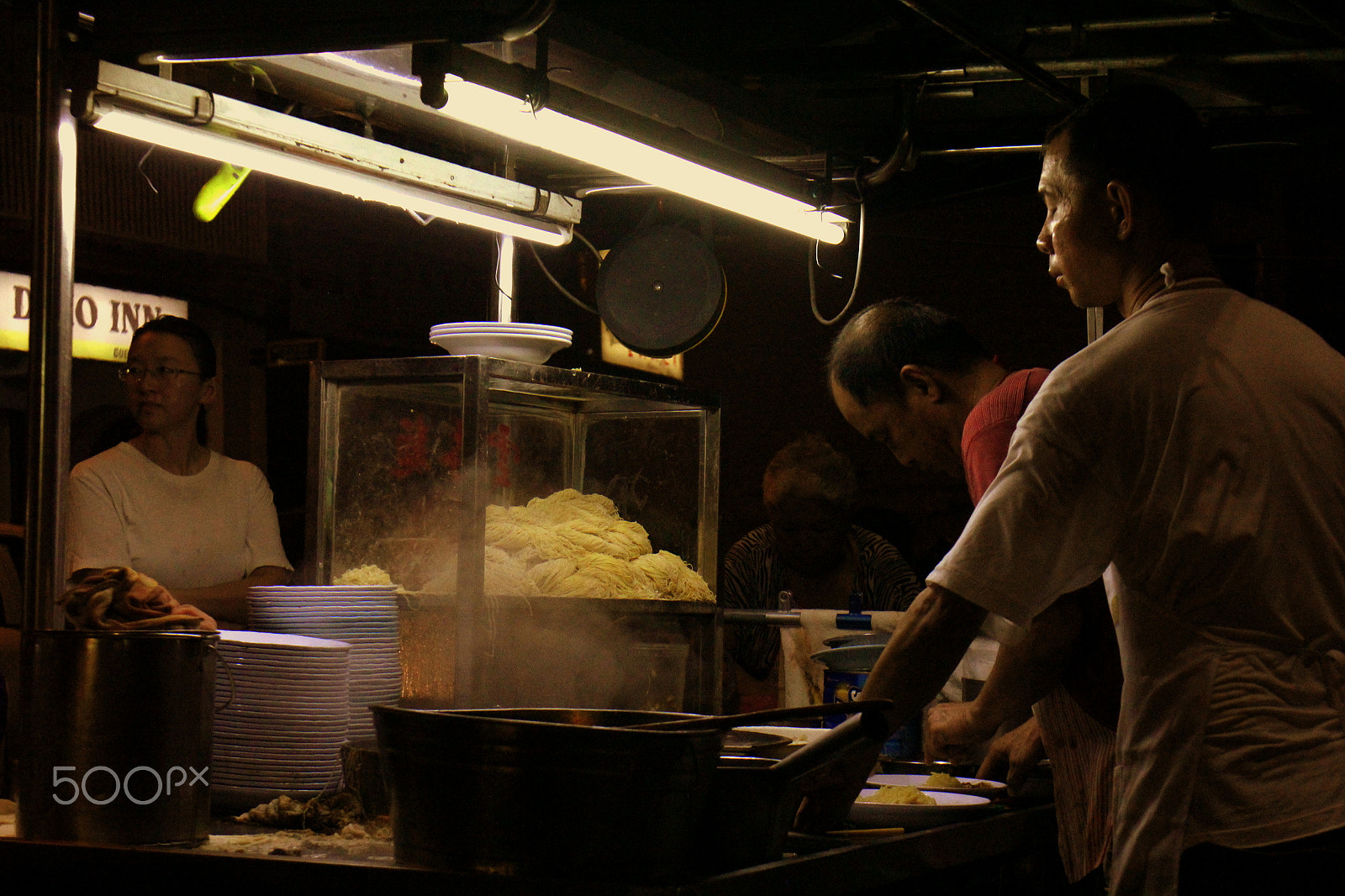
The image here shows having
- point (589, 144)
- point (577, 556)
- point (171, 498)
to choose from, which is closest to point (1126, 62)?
point (589, 144)

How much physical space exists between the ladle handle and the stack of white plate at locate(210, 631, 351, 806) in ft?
2.72

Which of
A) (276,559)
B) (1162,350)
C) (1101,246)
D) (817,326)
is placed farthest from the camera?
(817,326)

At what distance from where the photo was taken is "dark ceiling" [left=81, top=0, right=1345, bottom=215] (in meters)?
3.25

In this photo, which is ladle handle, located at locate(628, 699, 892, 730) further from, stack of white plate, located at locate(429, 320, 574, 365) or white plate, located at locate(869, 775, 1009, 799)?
stack of white plate, located at locate(429, 320, 574, 365)

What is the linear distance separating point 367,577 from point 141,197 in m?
4.06

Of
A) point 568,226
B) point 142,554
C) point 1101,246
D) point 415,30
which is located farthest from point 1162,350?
point 142,554

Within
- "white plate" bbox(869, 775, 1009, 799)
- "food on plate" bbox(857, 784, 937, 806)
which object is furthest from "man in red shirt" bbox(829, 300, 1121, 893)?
"food on plate" bbox(857, 784, 937, 806)

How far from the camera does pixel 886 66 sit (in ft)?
12.4

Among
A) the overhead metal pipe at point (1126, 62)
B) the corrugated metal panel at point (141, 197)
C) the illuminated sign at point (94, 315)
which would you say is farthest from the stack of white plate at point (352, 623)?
the illuminated sign at point (94, 315)

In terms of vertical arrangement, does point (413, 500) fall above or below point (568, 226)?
below

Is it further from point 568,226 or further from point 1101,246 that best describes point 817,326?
point 1101,246

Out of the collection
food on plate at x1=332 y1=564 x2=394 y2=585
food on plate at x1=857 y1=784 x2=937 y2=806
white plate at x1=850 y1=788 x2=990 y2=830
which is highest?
food on plate at x1=332 y1=564 x2=394 y2=585

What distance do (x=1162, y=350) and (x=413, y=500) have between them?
1.83 metres

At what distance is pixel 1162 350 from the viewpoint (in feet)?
6.26
